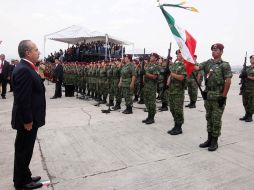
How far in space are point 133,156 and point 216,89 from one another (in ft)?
5.82

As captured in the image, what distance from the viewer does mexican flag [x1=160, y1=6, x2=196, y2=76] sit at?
4557mm

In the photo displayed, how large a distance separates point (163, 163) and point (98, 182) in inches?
42.7

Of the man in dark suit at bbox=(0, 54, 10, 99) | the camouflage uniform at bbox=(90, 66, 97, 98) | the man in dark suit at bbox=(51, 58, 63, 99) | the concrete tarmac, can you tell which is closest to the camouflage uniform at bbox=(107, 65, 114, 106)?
the camouflage uniform at bbox=(90, 66, 97, 98)

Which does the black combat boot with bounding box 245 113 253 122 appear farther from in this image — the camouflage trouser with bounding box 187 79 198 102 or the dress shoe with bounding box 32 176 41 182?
the dress shoe with bounding box 32 176 41 182

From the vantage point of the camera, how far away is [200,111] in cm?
837

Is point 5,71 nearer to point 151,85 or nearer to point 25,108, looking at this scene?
point 151,85

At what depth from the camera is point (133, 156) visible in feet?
14.2

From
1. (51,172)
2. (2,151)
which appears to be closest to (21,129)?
(51,172)

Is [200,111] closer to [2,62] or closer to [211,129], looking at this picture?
[211,129]

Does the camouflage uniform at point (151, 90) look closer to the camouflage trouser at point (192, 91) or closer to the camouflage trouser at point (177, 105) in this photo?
the camouflage trouser at point (177, 105)

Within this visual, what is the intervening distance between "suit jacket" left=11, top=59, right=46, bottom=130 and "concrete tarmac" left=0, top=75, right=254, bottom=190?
915mm

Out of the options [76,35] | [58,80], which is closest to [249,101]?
[58,80]

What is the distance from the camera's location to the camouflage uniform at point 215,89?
4.57 metres

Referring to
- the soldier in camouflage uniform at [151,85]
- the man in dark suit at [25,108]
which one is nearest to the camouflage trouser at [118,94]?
the soldier in camouflage uniform at [151,85]
